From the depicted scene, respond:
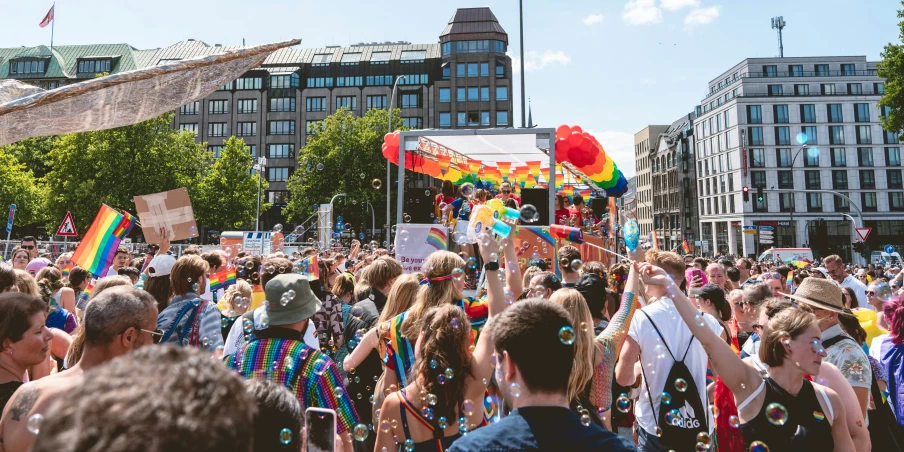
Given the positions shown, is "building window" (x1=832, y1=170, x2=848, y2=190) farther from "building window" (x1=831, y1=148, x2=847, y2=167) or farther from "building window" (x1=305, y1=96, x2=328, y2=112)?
"building window" (x1=305, y1=96, x2=328, y2=112)

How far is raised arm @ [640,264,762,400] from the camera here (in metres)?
2.73

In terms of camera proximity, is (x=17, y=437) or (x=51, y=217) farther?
(x=51, y=217)

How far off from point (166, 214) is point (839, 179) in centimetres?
7642

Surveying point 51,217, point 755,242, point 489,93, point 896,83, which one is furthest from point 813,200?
point 51,217

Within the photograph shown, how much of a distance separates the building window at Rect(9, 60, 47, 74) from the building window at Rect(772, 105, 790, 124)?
273 ft

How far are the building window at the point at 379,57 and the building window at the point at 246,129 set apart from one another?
1480cm

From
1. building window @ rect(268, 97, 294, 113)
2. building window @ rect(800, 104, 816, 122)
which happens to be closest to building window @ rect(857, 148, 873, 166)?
building window @ rect(800, 104, 816, 122)

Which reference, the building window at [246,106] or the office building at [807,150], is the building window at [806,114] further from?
the building window at [246,106]

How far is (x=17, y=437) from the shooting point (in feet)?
7.64

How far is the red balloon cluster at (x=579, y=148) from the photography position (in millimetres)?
13625

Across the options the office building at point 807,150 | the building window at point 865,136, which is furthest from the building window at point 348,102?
the building window at point 865,136

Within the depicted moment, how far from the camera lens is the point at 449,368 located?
2.87 m

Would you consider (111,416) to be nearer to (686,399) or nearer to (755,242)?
(686,399)

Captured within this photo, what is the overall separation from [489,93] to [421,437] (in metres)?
60.1
